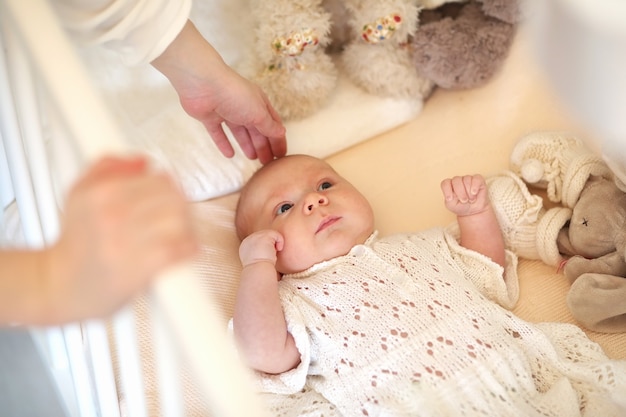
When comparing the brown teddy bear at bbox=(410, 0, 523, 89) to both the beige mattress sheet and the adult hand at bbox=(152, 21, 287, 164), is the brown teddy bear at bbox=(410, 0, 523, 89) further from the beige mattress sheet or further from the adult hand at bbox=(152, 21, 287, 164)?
the adult hand at bbox=(152, 21, 287, 164)

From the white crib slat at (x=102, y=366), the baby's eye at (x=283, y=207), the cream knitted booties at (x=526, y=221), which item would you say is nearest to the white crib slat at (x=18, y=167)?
the white crib slat at (x=102, y=366)

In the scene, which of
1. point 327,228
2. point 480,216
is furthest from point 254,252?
point 480,216

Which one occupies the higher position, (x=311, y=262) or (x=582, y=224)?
(x=582, y=224)

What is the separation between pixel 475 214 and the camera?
1.04 m

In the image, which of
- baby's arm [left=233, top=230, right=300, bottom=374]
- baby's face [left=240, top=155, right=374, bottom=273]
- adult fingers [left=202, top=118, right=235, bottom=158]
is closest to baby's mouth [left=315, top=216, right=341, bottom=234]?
baby's face [left=240, top=155, right=374, bottom=273]

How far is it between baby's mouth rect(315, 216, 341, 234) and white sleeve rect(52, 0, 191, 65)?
1.06ft

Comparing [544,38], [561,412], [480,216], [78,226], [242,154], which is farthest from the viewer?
[242,154]

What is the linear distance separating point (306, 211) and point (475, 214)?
9.9 inches

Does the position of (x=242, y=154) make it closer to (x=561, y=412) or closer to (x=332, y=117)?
(x=332, y=117)

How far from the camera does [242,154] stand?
3.93ft

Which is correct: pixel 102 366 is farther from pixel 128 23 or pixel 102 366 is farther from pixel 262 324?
pixel 128 23

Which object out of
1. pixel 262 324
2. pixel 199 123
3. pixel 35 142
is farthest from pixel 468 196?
pixel 35 142

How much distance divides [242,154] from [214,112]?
0.17 m

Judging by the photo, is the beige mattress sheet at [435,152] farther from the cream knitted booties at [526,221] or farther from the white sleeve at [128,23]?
the white sleeve at [128,23]
